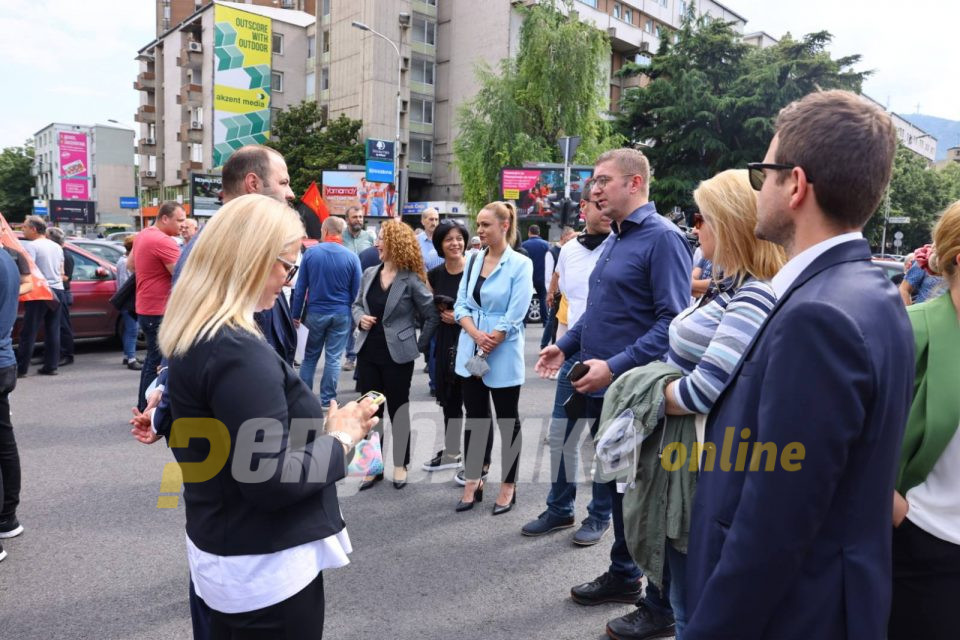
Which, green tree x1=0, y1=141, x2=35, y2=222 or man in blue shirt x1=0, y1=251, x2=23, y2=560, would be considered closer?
man in blue shirt x1=0, y1=251, x2=23, y2=560

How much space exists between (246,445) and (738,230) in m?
1.74

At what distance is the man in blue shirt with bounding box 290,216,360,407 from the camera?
268 inches

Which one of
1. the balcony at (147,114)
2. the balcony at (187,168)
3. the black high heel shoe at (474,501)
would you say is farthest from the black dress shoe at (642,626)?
the balcony at (147,114)

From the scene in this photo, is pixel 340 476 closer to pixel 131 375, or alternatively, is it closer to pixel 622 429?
pixel 622 429

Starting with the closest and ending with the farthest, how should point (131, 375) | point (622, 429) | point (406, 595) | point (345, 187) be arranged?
point (622, 429), point (406, 595), point (131, 375), point (345, 187)

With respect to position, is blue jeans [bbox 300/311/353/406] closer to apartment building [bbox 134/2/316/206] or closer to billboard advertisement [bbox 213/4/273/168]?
apartment building [bbox 134/2/316/206]

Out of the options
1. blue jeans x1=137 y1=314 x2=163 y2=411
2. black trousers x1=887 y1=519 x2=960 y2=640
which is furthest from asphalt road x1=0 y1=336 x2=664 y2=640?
black trousers x1=887 y1=519 x2=960 y2=640

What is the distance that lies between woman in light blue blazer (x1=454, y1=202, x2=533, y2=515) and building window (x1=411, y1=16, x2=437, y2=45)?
45158mm

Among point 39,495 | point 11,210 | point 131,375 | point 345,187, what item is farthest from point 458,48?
point 11,210

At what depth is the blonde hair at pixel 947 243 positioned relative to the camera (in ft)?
6.45

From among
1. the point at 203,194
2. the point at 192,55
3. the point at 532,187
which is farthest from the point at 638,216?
the point at 192,55

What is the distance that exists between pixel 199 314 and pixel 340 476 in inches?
24.0

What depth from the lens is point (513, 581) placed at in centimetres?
360

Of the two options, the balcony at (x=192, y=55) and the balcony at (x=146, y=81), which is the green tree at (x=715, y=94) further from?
the balcony at (x=146, y=81)
